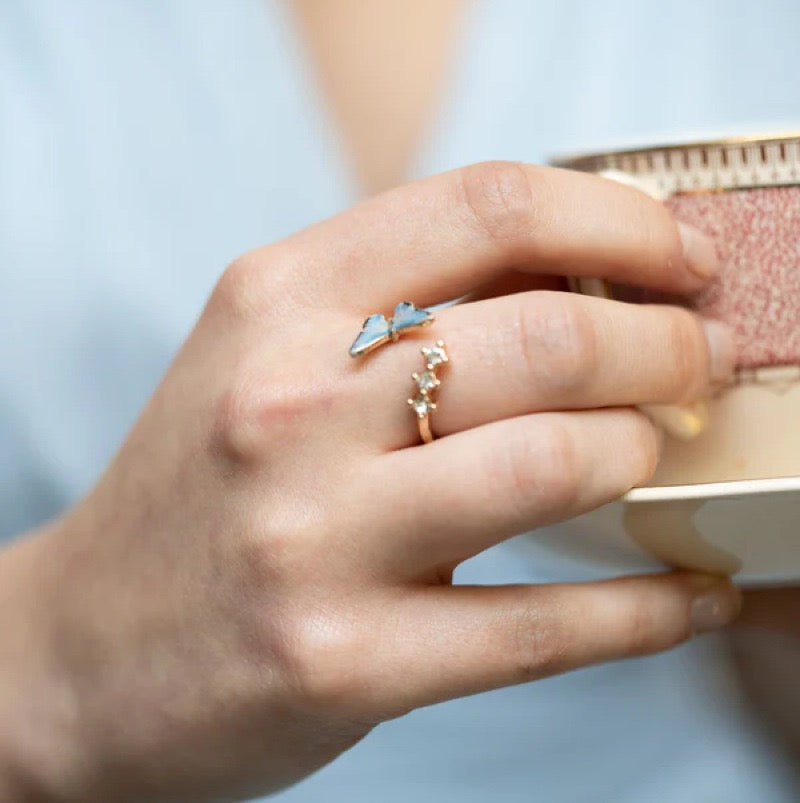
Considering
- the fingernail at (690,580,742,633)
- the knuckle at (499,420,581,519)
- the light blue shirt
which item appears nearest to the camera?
the knuckle at (499,420,581,519)

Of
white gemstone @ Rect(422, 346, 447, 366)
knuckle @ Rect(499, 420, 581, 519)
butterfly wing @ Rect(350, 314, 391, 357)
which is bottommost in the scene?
knuckle @ Rect(499, 420, 581, 519)

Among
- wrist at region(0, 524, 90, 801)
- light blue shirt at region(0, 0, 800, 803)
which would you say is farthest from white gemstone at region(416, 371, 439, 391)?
light blue shirt at region(0, 0, 800, 803)

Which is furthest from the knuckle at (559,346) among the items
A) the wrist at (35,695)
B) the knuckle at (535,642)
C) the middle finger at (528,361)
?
the wrist at (35,695)

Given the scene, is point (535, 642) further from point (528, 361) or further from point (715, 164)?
point (715, 164)

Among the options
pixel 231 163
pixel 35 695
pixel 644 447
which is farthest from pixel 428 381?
pixel 231 163

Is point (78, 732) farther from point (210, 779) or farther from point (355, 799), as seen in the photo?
point (355, 799)

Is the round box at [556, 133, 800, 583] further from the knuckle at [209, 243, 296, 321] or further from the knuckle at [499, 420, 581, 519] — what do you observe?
the knuckle at [209, 243, 296, 321]
